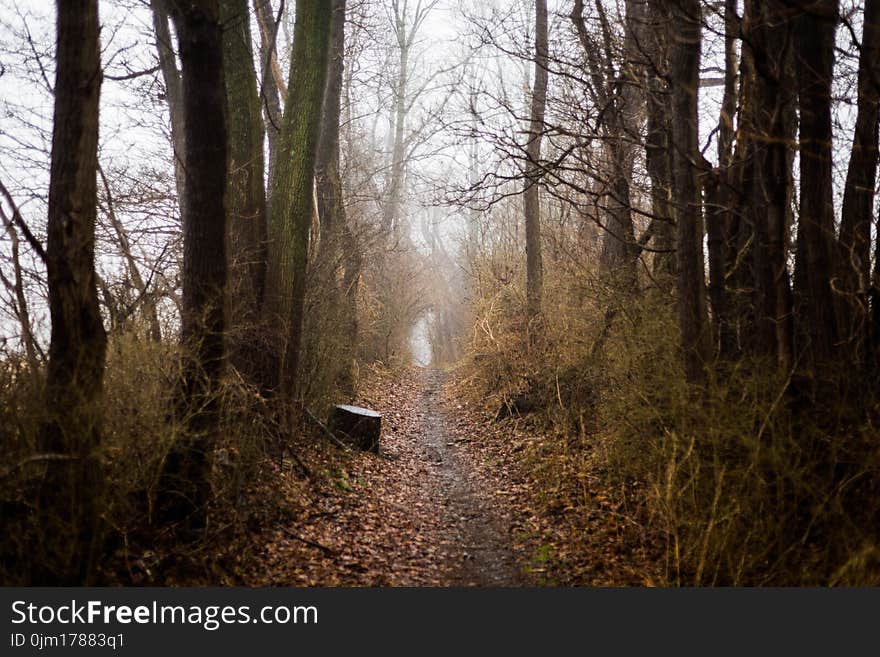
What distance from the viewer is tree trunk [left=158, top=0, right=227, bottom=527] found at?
212 inches

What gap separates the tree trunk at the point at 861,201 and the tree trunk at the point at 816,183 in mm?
127

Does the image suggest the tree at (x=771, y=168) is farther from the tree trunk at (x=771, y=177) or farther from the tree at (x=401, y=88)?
the tree at (x=401, y=88)

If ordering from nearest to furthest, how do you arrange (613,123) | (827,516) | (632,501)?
(827,516) → (632,501) → (613,123)

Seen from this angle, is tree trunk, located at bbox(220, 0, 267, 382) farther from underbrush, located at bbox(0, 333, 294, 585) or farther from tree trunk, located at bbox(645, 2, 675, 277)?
tree trunk, located at bbox(645, 2, 675, 277)

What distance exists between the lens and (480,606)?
15.0 ft

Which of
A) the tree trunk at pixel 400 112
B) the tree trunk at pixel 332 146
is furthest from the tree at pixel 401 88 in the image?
the tree trunk at pixel 332 146

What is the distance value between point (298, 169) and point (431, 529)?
184 inches

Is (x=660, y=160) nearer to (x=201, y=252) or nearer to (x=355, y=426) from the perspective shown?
(x=355, y=426)

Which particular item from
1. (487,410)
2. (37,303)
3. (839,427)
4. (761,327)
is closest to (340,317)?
(487,410)

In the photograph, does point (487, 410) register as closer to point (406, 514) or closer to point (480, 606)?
point (406, 514)

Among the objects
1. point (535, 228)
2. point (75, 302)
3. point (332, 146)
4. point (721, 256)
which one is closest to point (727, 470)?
point (721, 256)

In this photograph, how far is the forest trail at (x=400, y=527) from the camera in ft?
18.5

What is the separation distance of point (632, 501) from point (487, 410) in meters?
6.60

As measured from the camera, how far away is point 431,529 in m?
7.03
